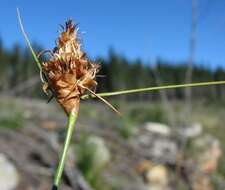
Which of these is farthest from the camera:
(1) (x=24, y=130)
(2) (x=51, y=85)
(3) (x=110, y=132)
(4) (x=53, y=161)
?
(3) (x=110, y=132)

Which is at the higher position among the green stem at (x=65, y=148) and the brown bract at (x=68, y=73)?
the brown bract at (x=68, y=73)

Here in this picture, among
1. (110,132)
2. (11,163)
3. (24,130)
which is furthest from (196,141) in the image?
(11,163)

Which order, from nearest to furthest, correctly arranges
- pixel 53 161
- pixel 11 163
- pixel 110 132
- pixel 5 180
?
pixel 5 180, pixel 11 163, pixel 53 161, pixel 110 132

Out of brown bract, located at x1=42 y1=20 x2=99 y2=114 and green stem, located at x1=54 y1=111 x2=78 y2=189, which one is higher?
brown bract, located at x1=42 y1=20 x2=99 y2=114

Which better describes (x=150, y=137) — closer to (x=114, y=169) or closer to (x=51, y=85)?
(x=114, y=169)

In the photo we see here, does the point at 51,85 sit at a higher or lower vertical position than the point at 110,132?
higher

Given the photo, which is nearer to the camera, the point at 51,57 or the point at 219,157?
the point at 51,57

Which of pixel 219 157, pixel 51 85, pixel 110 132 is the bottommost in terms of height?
pixel 219 157
